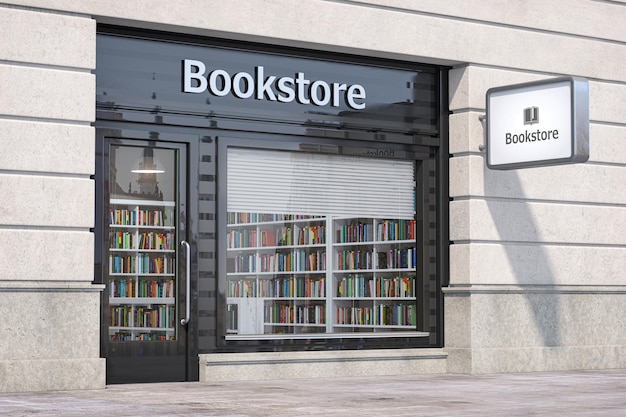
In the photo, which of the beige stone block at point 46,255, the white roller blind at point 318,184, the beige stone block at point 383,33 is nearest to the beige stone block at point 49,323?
the beige stone block at point 46,255

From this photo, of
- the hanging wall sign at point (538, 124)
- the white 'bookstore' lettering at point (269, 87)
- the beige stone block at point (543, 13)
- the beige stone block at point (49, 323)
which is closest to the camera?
the beige stone block at point (49, 323)

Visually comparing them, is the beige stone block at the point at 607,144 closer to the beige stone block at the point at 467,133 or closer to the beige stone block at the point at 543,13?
the beige stone block at the point at 543,13

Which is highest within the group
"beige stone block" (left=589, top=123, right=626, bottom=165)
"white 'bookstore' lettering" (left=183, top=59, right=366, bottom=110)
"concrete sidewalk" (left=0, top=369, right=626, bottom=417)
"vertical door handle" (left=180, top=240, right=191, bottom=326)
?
"white 'bookstore' lettering" (left=183, top=59, right=366, bottom=110)

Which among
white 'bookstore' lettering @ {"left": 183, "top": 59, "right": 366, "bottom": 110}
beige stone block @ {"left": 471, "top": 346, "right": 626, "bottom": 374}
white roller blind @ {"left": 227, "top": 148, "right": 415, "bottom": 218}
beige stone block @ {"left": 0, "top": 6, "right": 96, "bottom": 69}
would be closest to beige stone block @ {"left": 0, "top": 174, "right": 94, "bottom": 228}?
beige stone block @ {"left": 0, "top": 6, "right": 96, "bottom": 69}

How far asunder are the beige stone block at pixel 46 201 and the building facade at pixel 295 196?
0.07ft

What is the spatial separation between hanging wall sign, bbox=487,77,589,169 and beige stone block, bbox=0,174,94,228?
17.5 ft

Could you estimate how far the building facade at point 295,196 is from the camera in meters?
12.5

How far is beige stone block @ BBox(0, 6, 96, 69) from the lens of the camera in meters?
12.3

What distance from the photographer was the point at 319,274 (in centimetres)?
1483

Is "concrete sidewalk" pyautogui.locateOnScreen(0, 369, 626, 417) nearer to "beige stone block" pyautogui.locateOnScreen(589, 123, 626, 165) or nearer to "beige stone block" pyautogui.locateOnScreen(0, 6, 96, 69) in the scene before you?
"beige stone block" pyautogui.locateOnScreen(0, 6, 96, 69)

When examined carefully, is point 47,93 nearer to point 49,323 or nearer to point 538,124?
point 49,323

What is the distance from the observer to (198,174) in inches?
544

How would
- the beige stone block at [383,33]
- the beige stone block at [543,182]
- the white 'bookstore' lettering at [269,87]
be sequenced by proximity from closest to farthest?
the beige stone block at [383,33] < the white 'bookstore' lettering at [269,87] < the beige stone block at [543,182]

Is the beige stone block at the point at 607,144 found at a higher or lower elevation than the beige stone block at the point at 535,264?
higher
